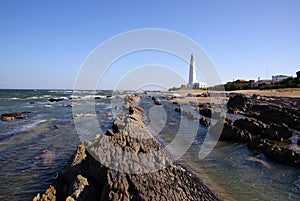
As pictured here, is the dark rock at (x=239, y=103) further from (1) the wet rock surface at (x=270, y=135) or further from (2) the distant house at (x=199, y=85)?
(2) the distant house at (x=199, y=85)

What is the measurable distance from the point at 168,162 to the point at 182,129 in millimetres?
11465

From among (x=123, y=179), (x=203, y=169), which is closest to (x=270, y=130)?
(x=203, y=169)

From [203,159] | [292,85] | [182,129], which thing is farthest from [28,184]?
[292,85]

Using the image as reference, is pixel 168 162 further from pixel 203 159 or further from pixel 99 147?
pixel 203 159

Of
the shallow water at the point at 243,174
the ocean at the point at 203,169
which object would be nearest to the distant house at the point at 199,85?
the ocean at the point at 203,169

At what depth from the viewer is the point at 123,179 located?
5.45 m

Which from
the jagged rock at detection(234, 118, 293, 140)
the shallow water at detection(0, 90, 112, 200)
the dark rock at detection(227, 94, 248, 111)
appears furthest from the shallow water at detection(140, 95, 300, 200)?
the dark rock at detection(227, 94, 248, 111)

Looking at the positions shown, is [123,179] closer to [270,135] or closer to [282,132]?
[270,135]

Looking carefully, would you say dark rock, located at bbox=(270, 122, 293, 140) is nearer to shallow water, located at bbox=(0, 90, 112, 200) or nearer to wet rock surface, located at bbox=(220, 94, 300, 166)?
wet rock surface, located at bbox=(220, 94, 300, 166)

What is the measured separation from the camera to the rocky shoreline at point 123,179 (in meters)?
5.27

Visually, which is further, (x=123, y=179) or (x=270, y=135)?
(x=270, y=135)

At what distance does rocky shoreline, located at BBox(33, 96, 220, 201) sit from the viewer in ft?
17.3

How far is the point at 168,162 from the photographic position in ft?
22.9

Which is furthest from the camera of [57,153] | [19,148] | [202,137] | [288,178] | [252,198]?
[202,137]
